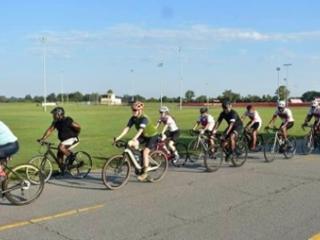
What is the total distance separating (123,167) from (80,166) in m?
1.75

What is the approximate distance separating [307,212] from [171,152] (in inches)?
232

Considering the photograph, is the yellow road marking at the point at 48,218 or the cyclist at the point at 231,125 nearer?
the yellow road marking at the point at 48,218

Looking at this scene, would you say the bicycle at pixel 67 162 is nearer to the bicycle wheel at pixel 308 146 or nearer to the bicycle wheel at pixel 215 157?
the bicycle wheel at pixel 215 157

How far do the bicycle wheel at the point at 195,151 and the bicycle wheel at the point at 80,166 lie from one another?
287 cm

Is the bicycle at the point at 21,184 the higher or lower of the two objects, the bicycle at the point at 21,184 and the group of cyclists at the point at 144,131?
the lower

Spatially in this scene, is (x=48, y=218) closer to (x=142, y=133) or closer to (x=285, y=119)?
(x=142, y=133)

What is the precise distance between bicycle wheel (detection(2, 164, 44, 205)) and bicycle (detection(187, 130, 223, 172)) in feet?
15.2

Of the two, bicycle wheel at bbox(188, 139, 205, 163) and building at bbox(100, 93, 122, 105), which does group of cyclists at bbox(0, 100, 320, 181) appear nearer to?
bicycle wheel at bbox(188, 139, 205, 163)

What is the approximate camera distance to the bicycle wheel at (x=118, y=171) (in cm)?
954

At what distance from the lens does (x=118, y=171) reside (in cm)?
977

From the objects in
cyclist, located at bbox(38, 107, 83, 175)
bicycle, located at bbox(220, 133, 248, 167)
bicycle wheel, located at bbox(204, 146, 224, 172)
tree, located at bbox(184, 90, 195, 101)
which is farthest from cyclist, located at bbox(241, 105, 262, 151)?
tree, located at bbox(184, 90, 195, 101)

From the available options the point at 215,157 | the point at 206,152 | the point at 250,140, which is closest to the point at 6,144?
the point at 206,152

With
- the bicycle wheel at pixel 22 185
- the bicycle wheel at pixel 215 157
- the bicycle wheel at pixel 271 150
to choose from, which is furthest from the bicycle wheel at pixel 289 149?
the bicycle wheel at pixel 22 185

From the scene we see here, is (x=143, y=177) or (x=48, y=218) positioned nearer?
(x=48, y=218)
